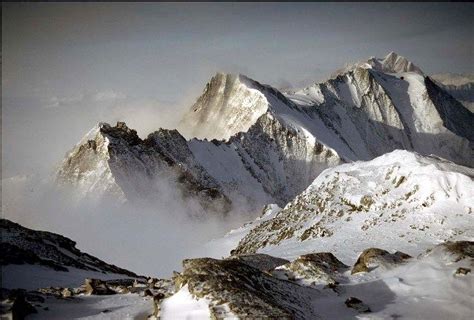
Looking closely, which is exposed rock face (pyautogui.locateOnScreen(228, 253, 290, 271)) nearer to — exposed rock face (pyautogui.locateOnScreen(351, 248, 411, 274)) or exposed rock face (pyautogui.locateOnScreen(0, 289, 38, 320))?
exposed rock face (pyautogui.locateOnScreen(351, 248, 411, 274))

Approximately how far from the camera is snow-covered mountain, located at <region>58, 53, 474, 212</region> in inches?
3647

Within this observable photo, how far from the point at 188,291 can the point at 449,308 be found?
8.30m

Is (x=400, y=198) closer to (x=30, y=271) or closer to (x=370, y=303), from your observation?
(x=370, y=303)

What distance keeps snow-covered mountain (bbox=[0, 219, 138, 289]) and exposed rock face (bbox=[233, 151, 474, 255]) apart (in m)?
17.3

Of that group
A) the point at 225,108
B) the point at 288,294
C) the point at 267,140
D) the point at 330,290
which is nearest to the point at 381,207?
the point at 330,290

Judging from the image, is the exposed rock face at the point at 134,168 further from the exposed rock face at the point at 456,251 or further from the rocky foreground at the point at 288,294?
the exposed rock face at the point at 456,251

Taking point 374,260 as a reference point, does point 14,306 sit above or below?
above

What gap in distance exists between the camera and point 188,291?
Result: 12750 millimetres

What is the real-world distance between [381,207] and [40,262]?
26.1 m

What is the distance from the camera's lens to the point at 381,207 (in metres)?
34.5

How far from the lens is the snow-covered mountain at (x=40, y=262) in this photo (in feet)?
66.0

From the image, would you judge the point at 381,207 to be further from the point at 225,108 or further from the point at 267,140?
the point at 225,108

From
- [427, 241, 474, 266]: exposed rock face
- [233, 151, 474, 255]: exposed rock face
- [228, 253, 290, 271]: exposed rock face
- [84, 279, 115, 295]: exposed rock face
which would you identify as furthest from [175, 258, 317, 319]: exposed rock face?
[233, 151, 474, 255]: exposed rock face

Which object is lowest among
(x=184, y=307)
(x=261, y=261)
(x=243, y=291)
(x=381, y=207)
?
(x=243, y=291)
